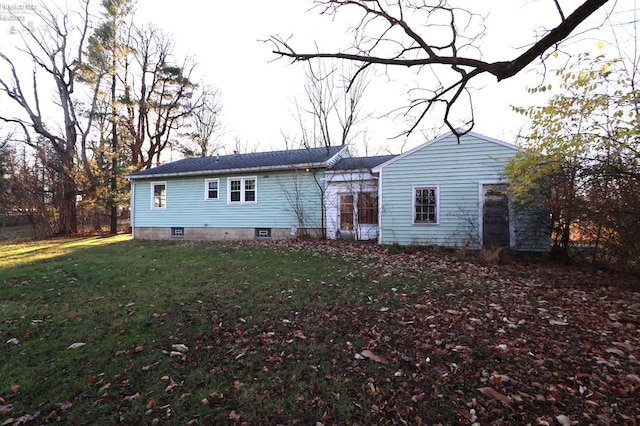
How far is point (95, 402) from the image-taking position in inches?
103

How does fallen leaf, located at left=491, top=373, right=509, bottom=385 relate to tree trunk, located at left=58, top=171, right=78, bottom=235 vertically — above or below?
below

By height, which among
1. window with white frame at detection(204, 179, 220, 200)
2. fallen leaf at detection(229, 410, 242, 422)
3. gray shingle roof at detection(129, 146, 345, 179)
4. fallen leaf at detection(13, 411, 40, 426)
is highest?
gray shingle roof at detection(129, 146, 345, 179)

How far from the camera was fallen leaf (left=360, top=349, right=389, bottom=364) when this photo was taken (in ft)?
10.4

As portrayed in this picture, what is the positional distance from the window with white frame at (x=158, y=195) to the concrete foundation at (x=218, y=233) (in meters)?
1.28

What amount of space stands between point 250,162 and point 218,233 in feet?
13.0

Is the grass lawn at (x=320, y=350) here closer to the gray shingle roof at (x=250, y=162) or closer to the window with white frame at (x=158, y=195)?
the gray shingle roof at (x=250, y=162)

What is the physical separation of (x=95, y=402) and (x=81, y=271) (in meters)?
6.13

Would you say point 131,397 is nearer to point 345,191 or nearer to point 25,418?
point 25,418

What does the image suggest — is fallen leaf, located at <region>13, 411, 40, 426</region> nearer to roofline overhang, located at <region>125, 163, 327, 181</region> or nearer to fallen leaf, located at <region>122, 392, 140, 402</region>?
fallen leaf, located at <region>122, 392, 140, 402</region>

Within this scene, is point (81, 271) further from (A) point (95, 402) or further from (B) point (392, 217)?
(B) point (392, 217)

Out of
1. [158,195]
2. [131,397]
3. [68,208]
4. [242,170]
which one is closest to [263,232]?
[242,170]

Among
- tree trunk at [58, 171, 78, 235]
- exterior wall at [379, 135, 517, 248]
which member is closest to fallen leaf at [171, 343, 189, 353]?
exterior wall at [379, 135, 517, 248]

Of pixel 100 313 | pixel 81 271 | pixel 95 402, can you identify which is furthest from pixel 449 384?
pixel 81 271

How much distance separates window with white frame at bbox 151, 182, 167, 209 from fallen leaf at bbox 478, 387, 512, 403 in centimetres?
1693
